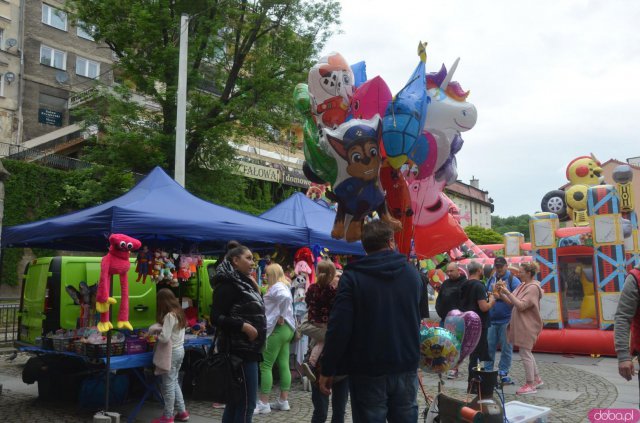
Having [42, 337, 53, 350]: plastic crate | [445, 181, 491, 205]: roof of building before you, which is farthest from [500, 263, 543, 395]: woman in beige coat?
[445, 181, 491, 205]: roof of building

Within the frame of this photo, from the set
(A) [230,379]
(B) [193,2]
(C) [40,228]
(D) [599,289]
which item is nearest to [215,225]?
(C) [40,228]

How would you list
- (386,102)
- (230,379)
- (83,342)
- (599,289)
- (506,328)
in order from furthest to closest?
1. (599,289)
2. (506,328)
3. (83,342)
4. (386,102)
5. (230,379)

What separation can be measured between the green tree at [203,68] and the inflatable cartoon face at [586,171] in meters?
8.02

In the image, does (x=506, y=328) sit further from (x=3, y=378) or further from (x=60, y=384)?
(x=3, y=378)

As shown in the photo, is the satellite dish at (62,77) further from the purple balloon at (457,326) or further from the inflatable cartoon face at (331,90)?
the purple balloon at (457,326)

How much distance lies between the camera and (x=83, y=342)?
6.16 m

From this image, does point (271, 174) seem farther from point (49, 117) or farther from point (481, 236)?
point (481, 236)

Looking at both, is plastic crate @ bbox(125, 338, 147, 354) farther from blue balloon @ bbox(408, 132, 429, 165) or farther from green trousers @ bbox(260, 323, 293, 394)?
blue balloon @ bbox(408, 132, 429, 165)

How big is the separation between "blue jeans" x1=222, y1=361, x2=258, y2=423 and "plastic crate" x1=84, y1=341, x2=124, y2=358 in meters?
2.17

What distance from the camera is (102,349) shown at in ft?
19.8

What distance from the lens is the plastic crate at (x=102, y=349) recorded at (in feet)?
19.8

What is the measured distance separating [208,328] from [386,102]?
4157 millimetres

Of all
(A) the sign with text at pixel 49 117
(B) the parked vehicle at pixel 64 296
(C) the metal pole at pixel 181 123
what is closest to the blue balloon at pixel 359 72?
(B) the parked vehicle at pixel 64 296

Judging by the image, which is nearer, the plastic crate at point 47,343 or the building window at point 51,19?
the plastic crate at point 47,343
